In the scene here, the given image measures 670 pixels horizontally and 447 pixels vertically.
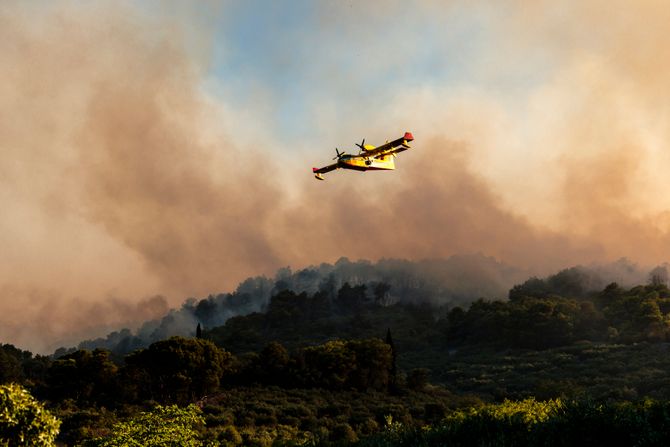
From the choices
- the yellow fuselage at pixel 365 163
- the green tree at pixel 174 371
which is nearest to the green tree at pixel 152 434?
the yellow fuselage at pixel 365 163

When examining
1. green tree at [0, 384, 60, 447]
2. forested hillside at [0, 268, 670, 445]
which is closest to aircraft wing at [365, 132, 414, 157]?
forested hillside at [0, 268, 670, 445]

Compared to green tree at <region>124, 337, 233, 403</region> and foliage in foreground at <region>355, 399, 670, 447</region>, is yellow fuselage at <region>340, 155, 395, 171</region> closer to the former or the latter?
foliage in foreground at <region>355, 399, 670, 447</region>

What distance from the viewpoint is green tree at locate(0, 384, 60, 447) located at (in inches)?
848

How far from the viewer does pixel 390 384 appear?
312 ft

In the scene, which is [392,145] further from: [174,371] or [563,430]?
[174,371]

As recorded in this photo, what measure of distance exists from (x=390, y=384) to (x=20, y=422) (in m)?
77.8

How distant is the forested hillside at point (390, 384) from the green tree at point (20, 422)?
1466 centimetres

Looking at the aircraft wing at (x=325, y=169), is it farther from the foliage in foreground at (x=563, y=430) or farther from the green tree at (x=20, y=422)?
the green tree at (x=20, y=422)

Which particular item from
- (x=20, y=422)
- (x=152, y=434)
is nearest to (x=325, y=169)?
(x=152, y=434)

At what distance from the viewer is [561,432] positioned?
28.2 meters

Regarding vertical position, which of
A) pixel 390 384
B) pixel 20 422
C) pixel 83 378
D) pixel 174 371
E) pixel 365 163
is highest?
pixel 365 163

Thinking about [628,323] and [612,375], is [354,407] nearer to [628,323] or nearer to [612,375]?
[612,375]

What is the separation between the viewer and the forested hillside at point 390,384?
116 ft

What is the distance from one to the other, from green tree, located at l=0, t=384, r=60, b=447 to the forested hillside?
577 inches
